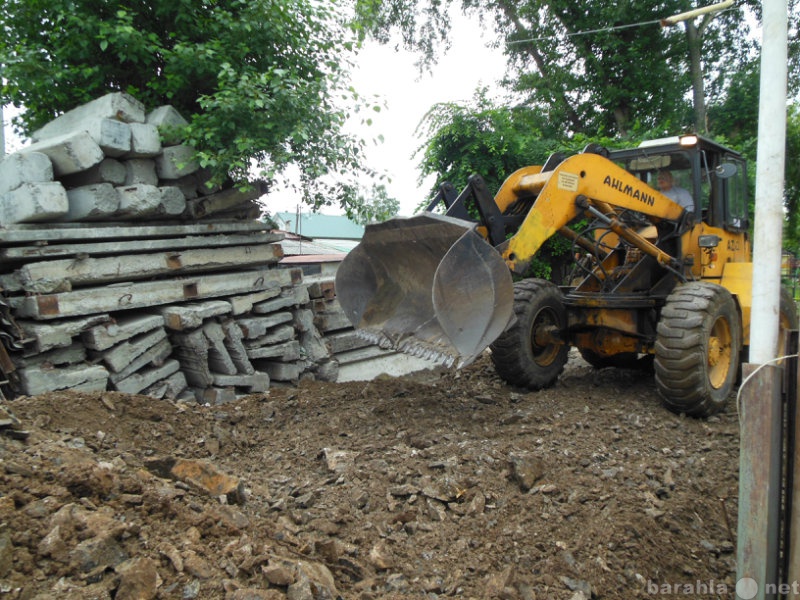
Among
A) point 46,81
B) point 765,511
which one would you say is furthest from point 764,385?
point 46,81

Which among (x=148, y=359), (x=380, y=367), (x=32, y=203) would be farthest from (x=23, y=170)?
(x=380, y=367)

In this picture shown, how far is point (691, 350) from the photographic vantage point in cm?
467

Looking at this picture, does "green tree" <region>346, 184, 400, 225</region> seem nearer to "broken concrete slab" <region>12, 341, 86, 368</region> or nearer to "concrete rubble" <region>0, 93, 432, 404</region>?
"concrete rubble" <region>0, 93, 432, 404</region>

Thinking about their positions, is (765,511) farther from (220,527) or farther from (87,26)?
(87,26)

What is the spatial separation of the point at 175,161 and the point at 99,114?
774 mm

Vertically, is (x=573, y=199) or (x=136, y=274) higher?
(x=573, y=199)

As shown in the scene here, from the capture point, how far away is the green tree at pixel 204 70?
5551mm

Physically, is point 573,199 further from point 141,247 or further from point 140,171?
point 140,171

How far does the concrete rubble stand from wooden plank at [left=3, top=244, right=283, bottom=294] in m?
0.01

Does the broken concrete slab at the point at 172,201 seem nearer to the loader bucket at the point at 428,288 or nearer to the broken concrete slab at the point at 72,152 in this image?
the broken concrete slab at the point at 72,152

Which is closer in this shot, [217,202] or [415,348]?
[415,348]

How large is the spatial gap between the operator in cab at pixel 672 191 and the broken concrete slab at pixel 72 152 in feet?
18.4

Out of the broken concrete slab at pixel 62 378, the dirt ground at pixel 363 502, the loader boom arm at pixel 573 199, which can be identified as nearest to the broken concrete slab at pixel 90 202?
the broken concrete slab at pixel 62 378

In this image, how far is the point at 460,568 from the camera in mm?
2695
